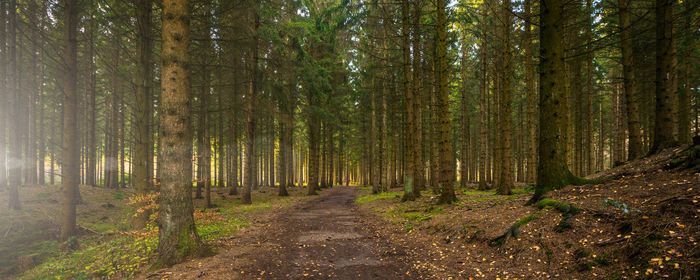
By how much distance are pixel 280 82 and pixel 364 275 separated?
51.7ft

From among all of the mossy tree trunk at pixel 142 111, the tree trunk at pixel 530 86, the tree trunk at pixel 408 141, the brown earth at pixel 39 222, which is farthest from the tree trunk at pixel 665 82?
the brown earth at pixel 39 222

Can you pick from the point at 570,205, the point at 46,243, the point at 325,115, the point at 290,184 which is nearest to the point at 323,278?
the point at 570,205

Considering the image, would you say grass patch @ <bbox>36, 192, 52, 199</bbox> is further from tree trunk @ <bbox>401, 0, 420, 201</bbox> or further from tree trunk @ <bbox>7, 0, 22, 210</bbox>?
tree trunk @ <bbox>401, 0, 420, 201</bbox>

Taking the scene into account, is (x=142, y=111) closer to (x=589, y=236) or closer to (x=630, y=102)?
(x=589, y=236)

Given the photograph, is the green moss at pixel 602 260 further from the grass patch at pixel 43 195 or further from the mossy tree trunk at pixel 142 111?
the grass patch at pixel 43 195

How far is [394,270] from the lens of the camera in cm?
577

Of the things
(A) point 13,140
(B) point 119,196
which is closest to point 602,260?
(A) point 13,140

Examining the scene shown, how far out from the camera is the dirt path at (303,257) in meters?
5.50

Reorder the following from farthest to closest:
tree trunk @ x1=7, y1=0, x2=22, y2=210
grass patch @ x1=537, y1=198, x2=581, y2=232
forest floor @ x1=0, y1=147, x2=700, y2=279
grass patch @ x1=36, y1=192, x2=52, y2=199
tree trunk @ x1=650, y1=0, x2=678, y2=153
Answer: grass patch @ x1=36, y1=192, x2=52, y2=199 < tree trunk @ x1=7, y1=0, x2=22, y2=210 < tree trunk @ x1=650, y1=0, x2=678, y2=153 < grass patch @ x1=537, y1=198, x2=581, y2=232 < forest floor @ x1=0, y1=147, x2=700, y2=279

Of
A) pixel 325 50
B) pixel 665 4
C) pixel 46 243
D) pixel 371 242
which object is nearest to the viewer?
pixel 371 242

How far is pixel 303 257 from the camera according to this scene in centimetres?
666

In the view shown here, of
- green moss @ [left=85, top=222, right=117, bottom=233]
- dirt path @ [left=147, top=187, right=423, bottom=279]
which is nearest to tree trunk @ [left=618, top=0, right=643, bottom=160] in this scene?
dirt path @ [left=147, top=187, right=423, bottom=279]

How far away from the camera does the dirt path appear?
18.1ft

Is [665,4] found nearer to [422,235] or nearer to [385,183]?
[422,235]
